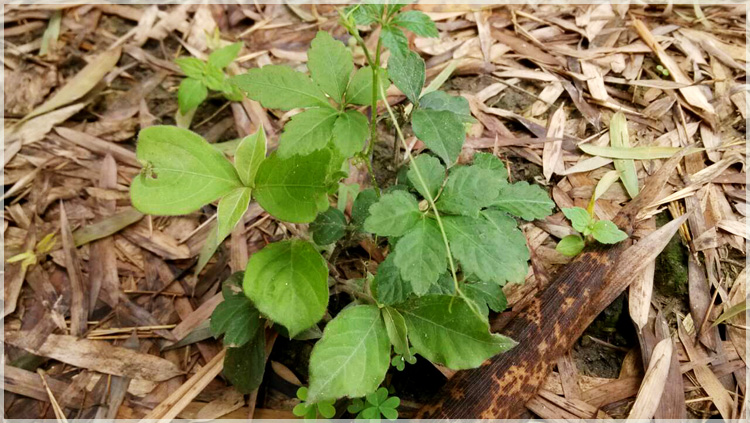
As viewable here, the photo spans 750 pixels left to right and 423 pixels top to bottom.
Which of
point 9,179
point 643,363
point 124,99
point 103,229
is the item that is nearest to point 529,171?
point 643,363

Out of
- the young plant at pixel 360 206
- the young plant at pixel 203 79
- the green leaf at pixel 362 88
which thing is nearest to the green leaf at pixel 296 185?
the young plant at pixel 360 206

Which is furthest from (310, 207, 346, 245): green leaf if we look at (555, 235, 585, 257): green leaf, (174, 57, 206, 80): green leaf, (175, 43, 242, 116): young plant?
(174, 57, 206, 80): green leaf

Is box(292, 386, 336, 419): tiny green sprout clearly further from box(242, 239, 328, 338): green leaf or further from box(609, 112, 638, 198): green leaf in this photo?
Answer: box(609, 112, 638, 198): green leaf

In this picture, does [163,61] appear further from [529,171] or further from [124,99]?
[529,171]

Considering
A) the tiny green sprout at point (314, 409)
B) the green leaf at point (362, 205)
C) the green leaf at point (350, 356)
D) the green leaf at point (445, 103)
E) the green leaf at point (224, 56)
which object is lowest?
the tiny green sprout at point (314, 409)

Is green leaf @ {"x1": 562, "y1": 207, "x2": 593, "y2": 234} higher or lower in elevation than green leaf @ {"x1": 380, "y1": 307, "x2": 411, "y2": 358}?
higher

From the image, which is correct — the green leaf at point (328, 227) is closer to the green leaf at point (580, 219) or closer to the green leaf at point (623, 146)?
the green leaf at point (580, 219)
